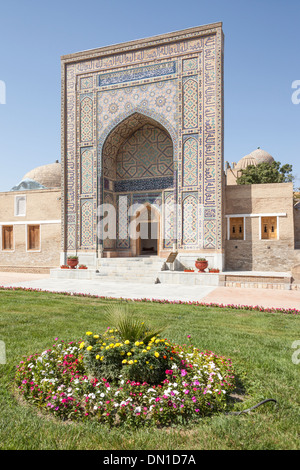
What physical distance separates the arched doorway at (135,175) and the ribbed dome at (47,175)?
13837mm

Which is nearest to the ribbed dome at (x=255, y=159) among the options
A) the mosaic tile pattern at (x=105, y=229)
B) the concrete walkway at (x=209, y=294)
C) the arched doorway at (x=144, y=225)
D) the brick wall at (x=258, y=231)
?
the brick wall at (x=258, y=231)

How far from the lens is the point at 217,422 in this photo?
2.55 metres

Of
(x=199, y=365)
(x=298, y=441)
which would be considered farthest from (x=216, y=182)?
(x=298, y=441)

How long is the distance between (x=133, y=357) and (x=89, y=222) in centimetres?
1313

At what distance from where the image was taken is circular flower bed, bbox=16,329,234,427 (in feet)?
8.64

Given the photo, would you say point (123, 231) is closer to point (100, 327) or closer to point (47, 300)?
point (47, 300)

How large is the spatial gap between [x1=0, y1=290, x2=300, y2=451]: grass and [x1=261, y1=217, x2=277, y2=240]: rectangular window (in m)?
8.20

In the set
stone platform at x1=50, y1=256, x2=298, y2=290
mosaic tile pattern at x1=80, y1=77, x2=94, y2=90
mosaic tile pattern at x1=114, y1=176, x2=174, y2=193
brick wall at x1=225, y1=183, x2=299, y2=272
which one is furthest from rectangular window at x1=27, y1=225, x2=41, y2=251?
brick wall at x1=225, y1=183, x2=299, y2=272

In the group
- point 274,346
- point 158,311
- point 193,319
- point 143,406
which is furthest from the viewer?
point 158,311

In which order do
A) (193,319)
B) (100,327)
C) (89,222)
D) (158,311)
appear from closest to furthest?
(100,327), (193,319), (158,311), (89,222)

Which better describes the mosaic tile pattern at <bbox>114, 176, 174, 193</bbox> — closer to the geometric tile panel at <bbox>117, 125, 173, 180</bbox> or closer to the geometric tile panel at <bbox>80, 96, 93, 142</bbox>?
the geometric tile panel at <bbox>117, 125, 173, 180</bbox>

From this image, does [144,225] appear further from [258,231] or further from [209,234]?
[258,231]

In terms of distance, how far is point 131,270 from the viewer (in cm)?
1365

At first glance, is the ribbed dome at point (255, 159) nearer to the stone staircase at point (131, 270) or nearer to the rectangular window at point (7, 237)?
the stone staircase at point (131, 270)
